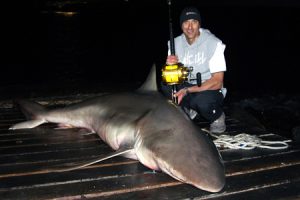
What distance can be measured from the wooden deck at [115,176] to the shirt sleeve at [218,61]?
117 cm

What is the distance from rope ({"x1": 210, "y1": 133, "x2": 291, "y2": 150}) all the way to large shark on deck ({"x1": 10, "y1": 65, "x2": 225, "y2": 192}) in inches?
36.1

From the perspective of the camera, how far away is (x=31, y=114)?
18.6ft

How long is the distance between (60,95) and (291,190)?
5.41 meters

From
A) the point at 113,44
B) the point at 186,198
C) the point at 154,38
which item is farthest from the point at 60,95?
the point at 154,38

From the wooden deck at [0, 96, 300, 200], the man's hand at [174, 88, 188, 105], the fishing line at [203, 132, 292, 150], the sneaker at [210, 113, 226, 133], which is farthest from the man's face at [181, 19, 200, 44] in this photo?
the wooden deck at [0, 96, 300, 200]

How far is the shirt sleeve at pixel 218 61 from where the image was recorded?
5.23m

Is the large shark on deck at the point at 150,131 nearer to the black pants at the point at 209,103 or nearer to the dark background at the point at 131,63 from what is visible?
the black pants at the point at 209,103

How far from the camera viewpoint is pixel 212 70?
5.29 metres

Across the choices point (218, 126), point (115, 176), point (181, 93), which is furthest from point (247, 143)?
point (115, 176)

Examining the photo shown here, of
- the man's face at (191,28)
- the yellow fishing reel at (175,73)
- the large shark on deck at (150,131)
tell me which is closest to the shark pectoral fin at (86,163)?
the large shark on deck at (150,131)

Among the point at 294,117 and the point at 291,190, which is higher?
the point at 291,190

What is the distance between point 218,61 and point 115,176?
2345 millimetres

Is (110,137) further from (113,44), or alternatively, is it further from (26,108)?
(113,44)

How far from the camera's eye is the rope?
14.8 feet
